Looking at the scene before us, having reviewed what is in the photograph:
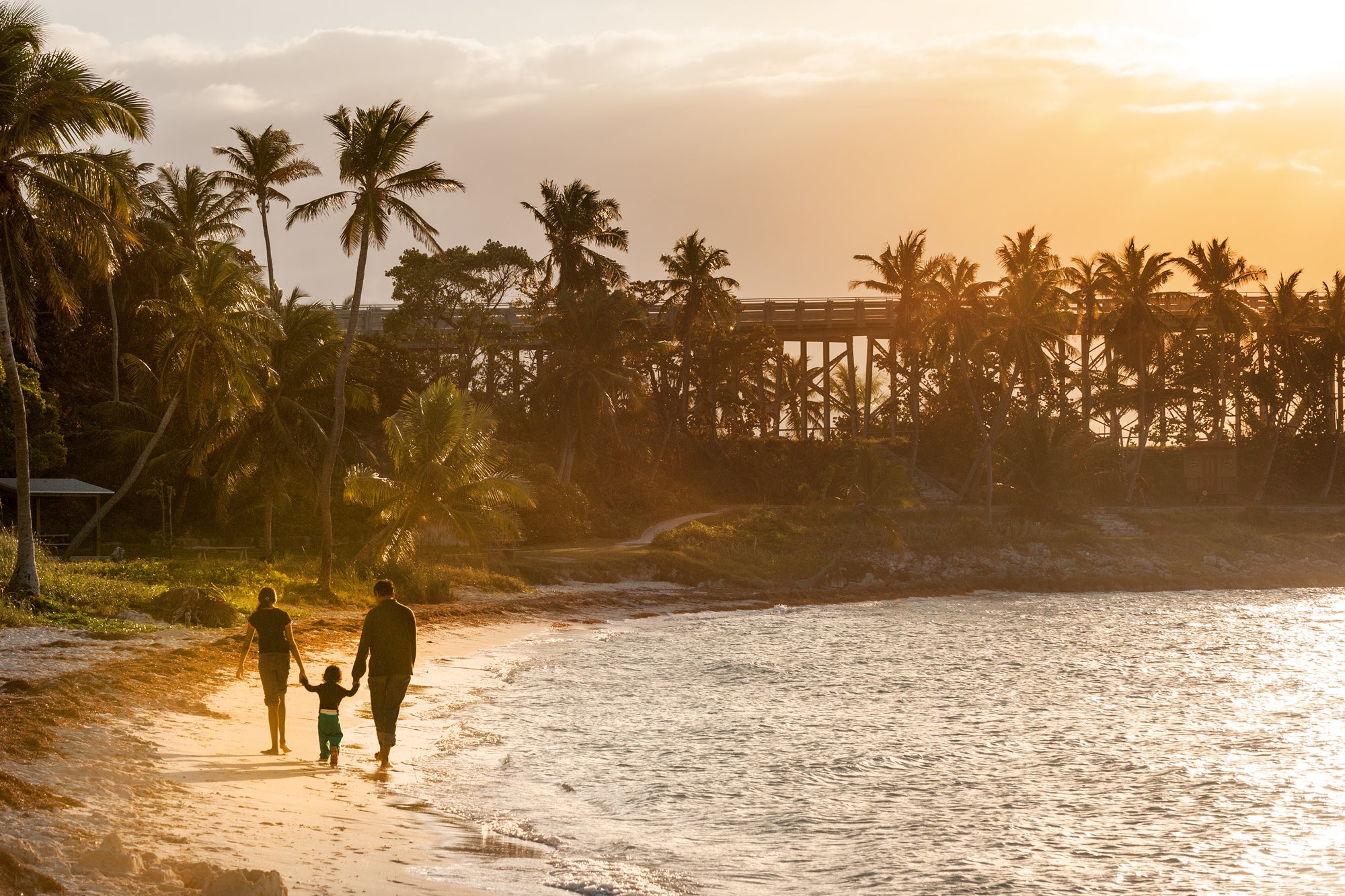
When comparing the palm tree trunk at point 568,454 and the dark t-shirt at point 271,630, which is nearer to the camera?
the dark t-shirt at point 271,630

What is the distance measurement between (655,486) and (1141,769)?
3403cm

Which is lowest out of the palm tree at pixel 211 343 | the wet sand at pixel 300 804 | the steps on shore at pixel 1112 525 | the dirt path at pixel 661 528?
the steps on shore at pixel 1112 525

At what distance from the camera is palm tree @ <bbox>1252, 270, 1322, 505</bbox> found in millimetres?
58688

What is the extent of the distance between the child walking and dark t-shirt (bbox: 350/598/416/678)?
0.71 feet

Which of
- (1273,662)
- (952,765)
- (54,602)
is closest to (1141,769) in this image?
(952,765)

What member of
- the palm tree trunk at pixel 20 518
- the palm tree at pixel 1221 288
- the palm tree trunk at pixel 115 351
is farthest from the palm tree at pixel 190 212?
the palm tree at pixel 1221 288

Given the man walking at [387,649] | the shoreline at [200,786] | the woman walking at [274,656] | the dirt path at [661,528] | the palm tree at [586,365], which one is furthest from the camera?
the palm tree at [586,365]

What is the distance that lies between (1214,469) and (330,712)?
2154 inches

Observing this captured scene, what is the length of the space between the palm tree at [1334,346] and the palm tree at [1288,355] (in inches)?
17.5

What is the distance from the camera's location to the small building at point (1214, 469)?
5706cm

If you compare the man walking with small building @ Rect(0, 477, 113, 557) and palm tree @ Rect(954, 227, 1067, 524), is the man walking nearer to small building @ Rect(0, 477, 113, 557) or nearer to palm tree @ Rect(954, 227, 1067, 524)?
small building @ Rect(0, 477, 113, 557)

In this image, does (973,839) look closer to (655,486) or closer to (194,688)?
(194,688)

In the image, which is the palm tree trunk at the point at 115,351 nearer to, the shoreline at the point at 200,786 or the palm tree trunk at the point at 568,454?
the palm tree trunk at the point at 568,454

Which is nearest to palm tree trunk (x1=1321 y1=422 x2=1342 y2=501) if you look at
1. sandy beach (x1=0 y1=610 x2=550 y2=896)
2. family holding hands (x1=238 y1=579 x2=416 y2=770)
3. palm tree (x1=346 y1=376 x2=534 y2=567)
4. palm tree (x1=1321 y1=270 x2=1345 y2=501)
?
palm tree (x1=1321 y1=270 x2=1345 y2=501)
